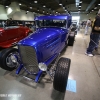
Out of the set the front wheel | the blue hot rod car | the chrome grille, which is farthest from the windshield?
the chrome grille

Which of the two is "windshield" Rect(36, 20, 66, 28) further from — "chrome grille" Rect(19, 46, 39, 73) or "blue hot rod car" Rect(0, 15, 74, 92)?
"chrome grille" Rect(19, 46, 39, 73)

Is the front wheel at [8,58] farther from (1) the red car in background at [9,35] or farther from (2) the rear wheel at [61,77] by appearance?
(1) the red car in background at [9,35]

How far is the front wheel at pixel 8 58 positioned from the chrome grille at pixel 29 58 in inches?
12.9

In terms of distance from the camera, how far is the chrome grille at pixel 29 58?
70.9 inches

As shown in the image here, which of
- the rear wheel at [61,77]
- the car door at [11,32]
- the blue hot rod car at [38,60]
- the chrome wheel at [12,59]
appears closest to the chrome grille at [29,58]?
the blue hot rod car at [38,60]

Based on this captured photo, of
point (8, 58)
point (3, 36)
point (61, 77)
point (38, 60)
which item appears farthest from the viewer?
point (3, 36)

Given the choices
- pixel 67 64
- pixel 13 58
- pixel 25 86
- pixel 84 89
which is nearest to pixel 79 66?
pixel 84 89

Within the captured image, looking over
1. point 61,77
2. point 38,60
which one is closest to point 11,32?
point 38,60

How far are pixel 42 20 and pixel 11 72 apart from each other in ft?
7.51

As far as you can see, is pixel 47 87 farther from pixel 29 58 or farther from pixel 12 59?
pixel 12 59

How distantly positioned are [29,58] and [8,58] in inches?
33.3

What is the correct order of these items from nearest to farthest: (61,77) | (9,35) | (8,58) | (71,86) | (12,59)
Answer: (61,77), (71,86), (12,59), (8,58), (9,35)

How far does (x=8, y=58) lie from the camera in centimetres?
234

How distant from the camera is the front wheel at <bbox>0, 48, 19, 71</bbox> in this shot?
86.4 inches
